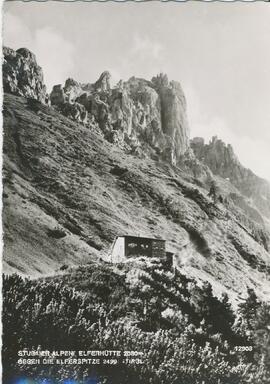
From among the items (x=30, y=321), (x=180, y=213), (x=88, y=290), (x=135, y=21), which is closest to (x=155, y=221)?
(x=180, y=213)

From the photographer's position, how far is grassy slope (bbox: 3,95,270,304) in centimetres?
798

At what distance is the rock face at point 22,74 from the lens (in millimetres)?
8445

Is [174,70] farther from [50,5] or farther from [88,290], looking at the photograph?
[88,290]

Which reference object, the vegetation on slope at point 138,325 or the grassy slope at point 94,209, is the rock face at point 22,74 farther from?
the vegetation on slope at point 138,325

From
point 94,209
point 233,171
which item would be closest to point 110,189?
point 94,209

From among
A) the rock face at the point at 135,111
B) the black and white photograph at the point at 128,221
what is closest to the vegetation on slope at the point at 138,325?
the black and white photograph at the point at 128,221

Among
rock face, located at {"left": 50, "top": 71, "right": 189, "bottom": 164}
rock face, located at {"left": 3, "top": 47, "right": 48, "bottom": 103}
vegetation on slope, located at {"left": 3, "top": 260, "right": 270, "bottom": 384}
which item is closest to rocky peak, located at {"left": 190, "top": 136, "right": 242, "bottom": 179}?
rock face, located at {"left": 50, "top": 71, "right": 189, "bottom": 164}

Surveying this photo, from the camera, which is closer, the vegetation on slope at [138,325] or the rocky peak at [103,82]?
the vegetation on slope at [138,325]

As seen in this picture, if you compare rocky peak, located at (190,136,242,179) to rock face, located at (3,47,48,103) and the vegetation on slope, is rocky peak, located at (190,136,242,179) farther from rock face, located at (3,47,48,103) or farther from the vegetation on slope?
rock face, located at (3,47,48,103)

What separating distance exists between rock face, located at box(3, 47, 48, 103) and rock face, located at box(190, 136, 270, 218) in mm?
3690

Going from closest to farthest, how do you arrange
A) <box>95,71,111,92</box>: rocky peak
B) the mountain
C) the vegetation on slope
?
the vegetation on slope
the mountain
<box>95,71,111,92</box>: rocky peak

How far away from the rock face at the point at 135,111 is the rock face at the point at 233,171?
0.46 m

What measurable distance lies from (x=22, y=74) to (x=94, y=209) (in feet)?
9.77

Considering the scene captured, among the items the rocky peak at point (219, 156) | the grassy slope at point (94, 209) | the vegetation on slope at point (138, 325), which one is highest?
the rocky peak at point (219, 156)
